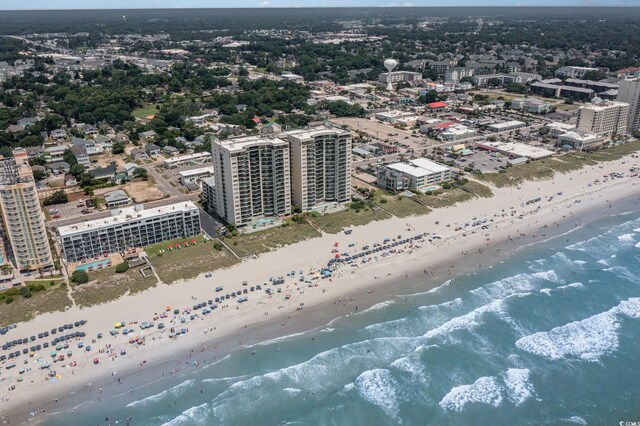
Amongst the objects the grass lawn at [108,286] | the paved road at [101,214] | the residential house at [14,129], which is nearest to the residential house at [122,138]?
the residential house at [14,129]

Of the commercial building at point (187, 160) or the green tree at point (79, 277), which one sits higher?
the commercial building at point (187, 160)

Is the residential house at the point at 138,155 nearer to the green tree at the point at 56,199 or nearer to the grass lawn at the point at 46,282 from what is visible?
the green tree at the point at 56,199

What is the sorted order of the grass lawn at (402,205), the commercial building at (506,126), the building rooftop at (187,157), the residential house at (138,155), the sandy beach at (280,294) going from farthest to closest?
1. the commercial building at (506,126)
2. the residential house at (138,155)
3. the building rooftop at (187,157)
4. the grass lawn at (402,205)
5. the sandy beach at (280,294)

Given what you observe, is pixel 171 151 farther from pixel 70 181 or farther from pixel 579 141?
pixel 579 141

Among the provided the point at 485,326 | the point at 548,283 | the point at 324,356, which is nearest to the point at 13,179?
the point at 324,356

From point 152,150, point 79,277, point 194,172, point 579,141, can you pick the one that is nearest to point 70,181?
point 152,150

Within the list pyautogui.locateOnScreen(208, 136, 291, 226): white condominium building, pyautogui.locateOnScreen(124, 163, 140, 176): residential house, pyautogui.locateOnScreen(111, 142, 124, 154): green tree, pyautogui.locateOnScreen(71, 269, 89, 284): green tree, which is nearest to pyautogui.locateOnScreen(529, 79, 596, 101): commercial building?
pyautogui.locateOnScreen(208, 136, 291, 226): white condominium building
